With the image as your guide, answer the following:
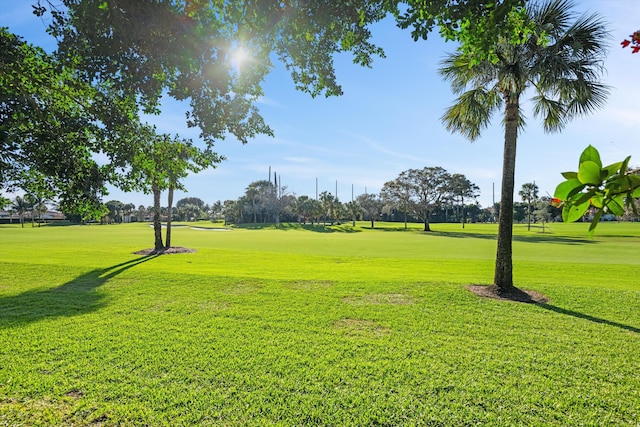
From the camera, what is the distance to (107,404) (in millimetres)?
3764

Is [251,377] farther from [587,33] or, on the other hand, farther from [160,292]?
[587,33]

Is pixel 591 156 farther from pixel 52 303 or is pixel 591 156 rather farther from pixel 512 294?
pixel 52 303

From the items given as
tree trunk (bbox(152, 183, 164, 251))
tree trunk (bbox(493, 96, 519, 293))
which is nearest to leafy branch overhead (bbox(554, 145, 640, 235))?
tree trunk (bbox(493, 96, 519, 293))

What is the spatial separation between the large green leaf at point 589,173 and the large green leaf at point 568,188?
0.04m

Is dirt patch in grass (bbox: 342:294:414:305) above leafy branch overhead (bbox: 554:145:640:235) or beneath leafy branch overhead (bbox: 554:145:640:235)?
beneath

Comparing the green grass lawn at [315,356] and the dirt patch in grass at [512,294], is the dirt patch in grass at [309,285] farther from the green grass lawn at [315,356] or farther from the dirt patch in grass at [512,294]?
the dirt patch in grass at [512,294]

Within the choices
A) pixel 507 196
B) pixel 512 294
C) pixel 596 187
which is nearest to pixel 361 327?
pixel 512 294

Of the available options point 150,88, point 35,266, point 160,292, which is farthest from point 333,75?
point 35,266

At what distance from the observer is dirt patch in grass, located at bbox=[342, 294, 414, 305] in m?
8.08

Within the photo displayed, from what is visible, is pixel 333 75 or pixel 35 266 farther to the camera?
pixel 35 266

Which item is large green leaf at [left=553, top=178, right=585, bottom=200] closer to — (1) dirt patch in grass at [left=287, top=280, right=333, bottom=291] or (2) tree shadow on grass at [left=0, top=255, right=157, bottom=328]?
(2) tree shadow on grass at [left=0, top=255, right=157, bottom=328]

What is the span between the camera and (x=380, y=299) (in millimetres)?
8359

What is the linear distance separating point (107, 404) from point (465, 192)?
228 feet

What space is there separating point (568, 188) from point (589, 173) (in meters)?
0.08
